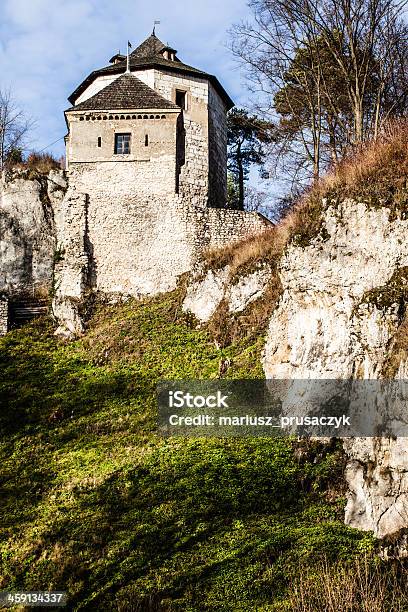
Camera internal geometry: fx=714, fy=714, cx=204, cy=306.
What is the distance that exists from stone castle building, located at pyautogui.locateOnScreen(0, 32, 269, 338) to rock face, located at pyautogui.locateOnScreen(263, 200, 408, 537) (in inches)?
313

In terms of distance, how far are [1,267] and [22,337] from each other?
12.1ft

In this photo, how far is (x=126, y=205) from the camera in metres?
25.8

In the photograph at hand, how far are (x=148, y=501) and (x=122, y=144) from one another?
50.9 feet

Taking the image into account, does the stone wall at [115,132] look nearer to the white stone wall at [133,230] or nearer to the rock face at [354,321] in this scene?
the white stone wall at [133,230]

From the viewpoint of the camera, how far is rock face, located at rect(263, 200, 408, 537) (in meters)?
13.2

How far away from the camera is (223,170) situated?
30.0 meters

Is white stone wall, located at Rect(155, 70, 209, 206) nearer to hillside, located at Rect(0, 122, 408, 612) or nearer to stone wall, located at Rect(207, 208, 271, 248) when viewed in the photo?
stone wall, located at Rect(207, 208, 271, 248)

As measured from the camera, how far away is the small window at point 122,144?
2627 cm

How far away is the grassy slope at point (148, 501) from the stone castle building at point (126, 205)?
4857 millimetres

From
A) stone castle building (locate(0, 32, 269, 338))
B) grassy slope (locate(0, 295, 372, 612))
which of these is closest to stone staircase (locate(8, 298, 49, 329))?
stone castle building (locate(0, 32, 269, 338))

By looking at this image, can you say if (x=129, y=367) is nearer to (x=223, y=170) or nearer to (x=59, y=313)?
(x=59, y=313)

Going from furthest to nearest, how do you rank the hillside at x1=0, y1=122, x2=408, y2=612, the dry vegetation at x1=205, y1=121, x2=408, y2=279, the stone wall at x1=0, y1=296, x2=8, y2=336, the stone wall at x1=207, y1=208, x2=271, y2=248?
1. the stone wall at x1=207, y1=208, x2=271, y2=248
2. the stone wall at x1=0, y1=296, x2=8, y2=336
3. the dry vegetation at x1=205, y1=121, x2=408, y2=279
4. the hillside at x1=0, y1=122, x2=408, y2=612

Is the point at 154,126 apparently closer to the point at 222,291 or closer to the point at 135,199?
the point at 135,199

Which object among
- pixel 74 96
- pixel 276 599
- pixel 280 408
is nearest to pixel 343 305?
pixel 280 408
